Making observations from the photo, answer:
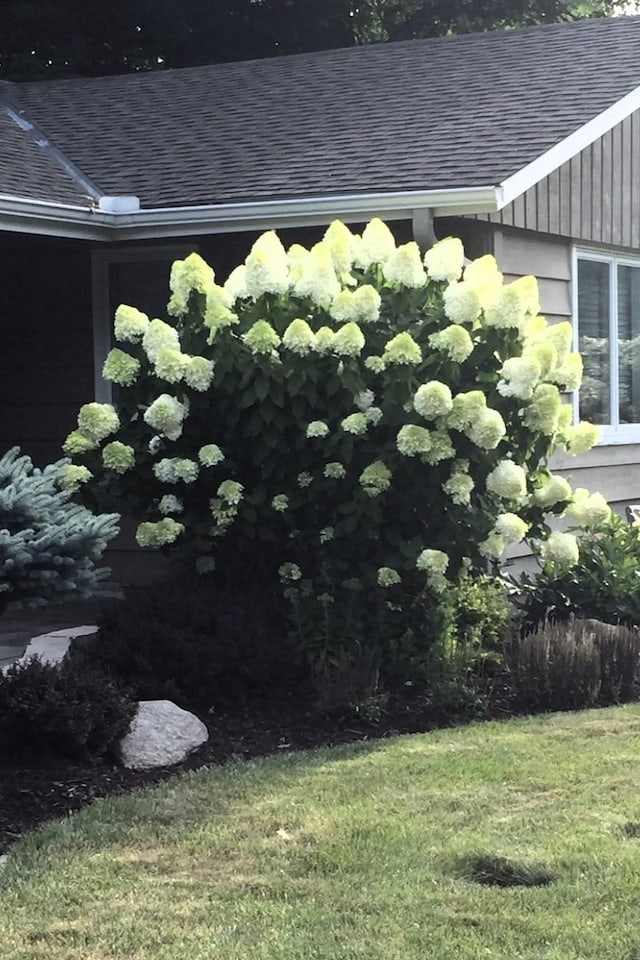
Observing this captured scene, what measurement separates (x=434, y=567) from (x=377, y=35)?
56.7 feet

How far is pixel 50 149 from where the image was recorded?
1033 centimetres

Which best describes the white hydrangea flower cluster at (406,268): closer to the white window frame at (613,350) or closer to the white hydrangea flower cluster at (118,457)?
the white hydrangea flower cluster at (118,457)

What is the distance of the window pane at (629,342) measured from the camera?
10.1 meters

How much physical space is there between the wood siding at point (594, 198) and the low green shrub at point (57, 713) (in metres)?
4.32

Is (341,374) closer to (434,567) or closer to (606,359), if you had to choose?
(434,567)

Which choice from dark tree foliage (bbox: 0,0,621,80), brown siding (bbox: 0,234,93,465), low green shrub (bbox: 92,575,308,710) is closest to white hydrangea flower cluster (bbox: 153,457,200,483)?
low green shrub (bbox: 92,575,308,710)

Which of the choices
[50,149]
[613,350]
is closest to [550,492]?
[613,350]

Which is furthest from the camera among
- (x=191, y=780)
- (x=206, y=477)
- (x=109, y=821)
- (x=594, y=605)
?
(x=594, y=605)

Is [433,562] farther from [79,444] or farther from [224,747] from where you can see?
[79,444]

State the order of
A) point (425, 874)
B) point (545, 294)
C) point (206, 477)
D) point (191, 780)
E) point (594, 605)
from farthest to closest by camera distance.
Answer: point (545, 294)
point (594, 605)
point (206, 477)
point (191, 780)
point (425, 874)

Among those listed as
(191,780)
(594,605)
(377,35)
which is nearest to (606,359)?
(594,605)

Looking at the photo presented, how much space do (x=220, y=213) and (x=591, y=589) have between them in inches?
131

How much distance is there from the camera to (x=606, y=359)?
32.6 feet

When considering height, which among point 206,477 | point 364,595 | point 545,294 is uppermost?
point 545,294
